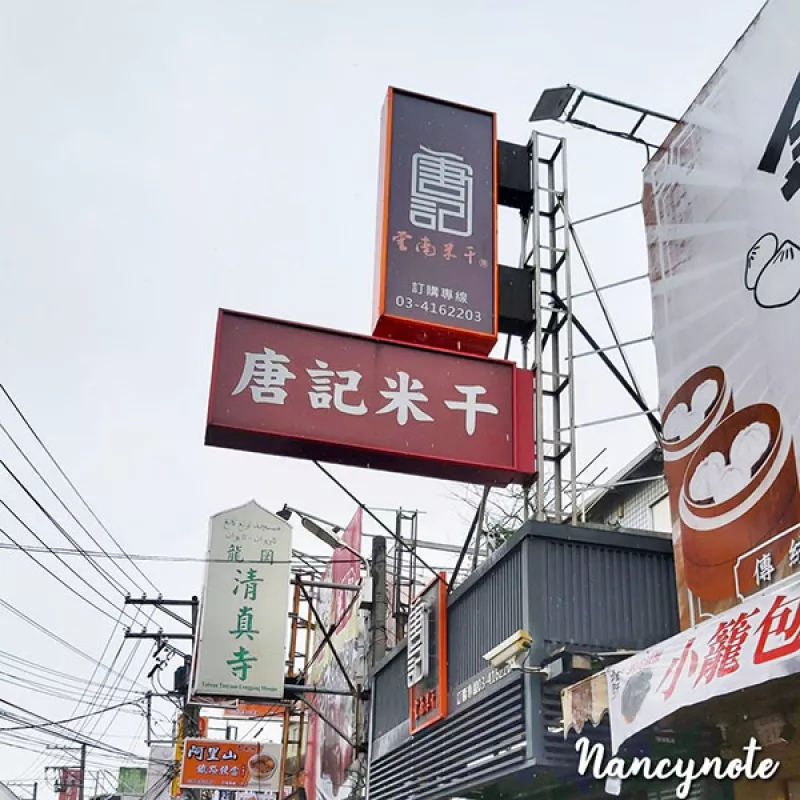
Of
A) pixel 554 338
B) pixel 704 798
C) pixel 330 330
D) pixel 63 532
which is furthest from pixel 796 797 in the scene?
pixel 63 532

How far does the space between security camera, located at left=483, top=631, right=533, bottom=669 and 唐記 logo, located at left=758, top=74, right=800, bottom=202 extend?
402cm

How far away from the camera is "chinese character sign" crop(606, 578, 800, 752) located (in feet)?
18.8

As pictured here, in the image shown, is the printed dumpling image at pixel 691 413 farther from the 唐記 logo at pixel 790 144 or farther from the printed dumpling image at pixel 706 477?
the 唐記 logo at pixel 790 144

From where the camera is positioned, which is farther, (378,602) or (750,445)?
(378,602)

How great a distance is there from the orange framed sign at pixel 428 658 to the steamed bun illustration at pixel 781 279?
4.98 metres

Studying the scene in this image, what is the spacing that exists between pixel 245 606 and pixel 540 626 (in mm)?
13006

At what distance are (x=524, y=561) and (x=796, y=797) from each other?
2.77 metres

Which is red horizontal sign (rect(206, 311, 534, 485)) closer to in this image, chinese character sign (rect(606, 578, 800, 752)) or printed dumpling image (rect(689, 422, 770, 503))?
printed dumpling image (rect(689, 422, 770, 503))


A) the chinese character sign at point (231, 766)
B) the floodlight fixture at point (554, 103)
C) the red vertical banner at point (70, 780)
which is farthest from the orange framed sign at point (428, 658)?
the red vertical banner at point (70, 780)

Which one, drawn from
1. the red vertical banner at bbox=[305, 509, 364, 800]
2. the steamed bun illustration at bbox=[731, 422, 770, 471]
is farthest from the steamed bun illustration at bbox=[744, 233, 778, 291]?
the red vertical banner at bbox=[305, 509, 364, 800]

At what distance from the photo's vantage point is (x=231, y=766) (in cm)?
2427

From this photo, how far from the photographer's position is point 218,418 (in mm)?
A: 10758

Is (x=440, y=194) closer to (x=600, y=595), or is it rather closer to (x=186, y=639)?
(x=600, y=595)

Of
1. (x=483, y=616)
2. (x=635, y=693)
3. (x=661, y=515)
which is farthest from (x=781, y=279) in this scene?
(x=661, y=515)
